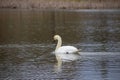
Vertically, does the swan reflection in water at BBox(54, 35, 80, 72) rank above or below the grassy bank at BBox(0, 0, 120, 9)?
above

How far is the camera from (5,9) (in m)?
64.1

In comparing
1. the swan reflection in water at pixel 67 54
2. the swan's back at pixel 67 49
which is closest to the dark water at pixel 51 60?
the swan reflection in water at pixel 67 54

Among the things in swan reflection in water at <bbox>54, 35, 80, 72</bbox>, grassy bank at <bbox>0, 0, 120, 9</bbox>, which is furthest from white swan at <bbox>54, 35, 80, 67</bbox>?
grassy bank at <bbox>0, 0, 120, 9</bbox>

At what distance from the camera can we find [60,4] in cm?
6438

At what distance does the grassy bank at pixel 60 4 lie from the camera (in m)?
63.5

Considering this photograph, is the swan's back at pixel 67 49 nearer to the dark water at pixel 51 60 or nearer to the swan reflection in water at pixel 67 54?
the swan reflection in water at pixel 67 54

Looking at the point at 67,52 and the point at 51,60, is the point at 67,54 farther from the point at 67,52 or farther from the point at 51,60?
the point at 51,60

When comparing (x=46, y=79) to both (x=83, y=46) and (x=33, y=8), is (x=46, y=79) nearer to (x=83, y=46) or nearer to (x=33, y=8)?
(x=83, y=46)

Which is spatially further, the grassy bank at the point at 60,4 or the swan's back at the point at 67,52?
the grassy bank at the point at 60,4

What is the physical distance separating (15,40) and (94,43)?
3.91 metres

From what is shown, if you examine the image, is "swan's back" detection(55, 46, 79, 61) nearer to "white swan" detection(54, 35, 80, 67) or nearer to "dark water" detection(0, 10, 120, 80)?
"white swan" detection(54, 35, 80, 67)

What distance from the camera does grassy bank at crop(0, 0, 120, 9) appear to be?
208ft

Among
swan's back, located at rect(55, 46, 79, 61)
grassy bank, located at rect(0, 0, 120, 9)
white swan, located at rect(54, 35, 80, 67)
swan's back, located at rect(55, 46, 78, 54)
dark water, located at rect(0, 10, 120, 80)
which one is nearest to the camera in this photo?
dark water, located at rect(0, 10, 120, 80)

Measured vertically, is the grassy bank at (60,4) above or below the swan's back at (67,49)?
below
